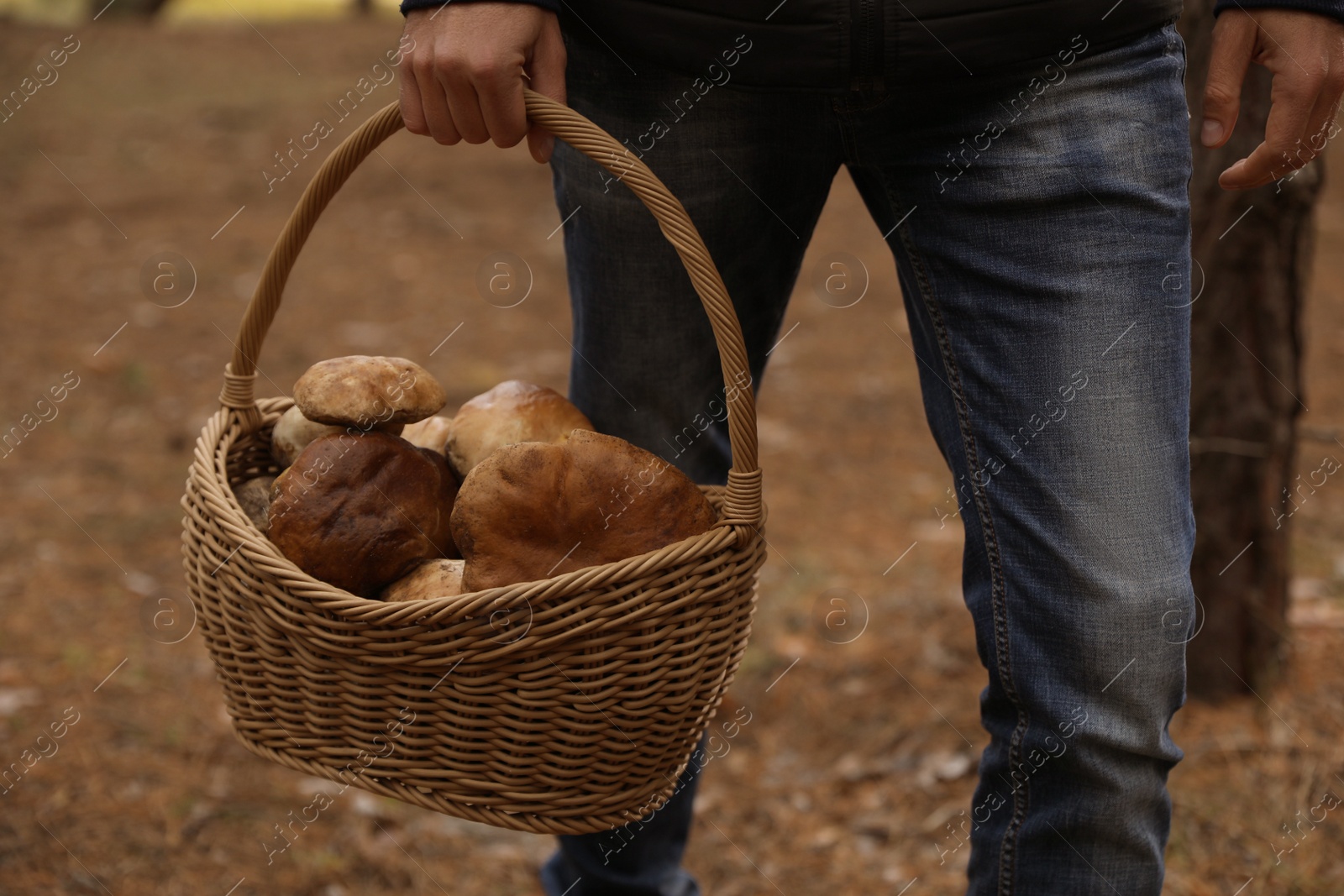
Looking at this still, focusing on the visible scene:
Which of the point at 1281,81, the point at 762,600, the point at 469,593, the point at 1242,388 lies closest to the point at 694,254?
the point at 469,593

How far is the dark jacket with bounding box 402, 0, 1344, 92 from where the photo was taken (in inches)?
47.1

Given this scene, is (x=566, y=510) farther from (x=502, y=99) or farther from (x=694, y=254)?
(x=502, y=99)

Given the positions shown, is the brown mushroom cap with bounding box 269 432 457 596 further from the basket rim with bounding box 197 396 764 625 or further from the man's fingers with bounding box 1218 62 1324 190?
the man's fingers with bounding box 1218 62 1324 190

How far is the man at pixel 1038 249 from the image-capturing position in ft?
3.87

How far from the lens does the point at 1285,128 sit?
1281mm

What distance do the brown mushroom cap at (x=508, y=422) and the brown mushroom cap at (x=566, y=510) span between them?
17cm

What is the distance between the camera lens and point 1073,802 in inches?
48.0

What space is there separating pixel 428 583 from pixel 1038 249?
0.86m

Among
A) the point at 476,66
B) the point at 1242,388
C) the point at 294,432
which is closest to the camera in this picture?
the point at 476,66

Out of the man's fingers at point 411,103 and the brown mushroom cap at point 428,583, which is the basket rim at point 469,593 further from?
the man's fingers at point 411,103

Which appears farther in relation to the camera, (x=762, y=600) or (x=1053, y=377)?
(x=762, y=600)

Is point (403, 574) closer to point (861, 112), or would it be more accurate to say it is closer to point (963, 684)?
point (861, 112)

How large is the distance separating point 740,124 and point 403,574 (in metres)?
0.77

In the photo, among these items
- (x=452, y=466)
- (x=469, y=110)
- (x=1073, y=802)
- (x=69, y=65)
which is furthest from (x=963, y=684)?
(x=69, y=65)
